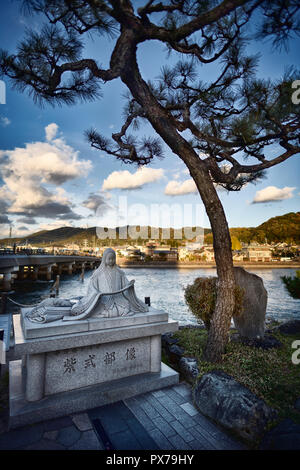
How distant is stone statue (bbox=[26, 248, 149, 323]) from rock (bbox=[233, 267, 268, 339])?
8.41ft

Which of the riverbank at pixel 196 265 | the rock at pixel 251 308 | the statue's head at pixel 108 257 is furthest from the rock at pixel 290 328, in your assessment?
the riverbank at pixel 196 265

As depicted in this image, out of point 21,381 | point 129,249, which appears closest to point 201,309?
point 21,381

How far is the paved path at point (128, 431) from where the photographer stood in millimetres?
2635

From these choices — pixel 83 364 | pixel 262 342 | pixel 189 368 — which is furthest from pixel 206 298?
pixel 83 364

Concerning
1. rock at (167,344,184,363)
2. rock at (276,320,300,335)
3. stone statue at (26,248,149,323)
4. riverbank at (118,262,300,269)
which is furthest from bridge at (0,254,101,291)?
rock at (276,320,300,335)

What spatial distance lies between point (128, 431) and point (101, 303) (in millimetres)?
1648

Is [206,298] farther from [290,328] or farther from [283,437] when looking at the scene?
[290,328]

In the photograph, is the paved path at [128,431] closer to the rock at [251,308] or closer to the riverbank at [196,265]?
the rock at [251,308]

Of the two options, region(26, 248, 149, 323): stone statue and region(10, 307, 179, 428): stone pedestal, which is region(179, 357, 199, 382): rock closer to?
region(10, 307, 179, 428): stone pedestal

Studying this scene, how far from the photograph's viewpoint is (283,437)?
2527 mm

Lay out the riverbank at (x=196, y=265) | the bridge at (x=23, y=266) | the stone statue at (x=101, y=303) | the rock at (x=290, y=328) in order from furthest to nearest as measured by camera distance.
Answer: the riverbank at (x=196, y=265), the bridge at (x=23, y=266), the rock at (x=290, y=328), the stone statue at (x=101, y=303)

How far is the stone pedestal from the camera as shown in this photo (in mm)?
3180

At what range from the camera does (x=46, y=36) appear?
4.09 metres

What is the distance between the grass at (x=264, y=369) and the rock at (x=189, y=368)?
3.5 inches
